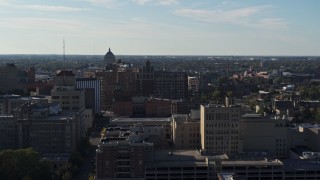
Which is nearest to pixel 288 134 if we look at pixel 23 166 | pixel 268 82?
pixel 23 166

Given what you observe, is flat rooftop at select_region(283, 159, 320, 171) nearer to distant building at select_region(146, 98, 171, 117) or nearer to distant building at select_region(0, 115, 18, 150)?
distant building at select_region(0, 115, 18, 150)

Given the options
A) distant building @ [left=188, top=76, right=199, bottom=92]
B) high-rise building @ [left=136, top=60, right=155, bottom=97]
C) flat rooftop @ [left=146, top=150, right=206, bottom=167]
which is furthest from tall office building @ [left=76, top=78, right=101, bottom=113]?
flat rooftop @ [left=146, top=150, right=206, bottom=167]

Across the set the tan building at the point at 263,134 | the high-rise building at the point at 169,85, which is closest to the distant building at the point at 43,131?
the tan building at the point at 263,134

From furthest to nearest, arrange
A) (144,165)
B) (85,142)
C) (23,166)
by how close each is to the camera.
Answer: (85,142), (23,166), (144,165)

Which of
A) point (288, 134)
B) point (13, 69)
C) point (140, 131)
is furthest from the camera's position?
point (13, 69)

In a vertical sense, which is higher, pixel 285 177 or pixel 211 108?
pixel 211 108

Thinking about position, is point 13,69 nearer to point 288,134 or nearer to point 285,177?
point 288,134
